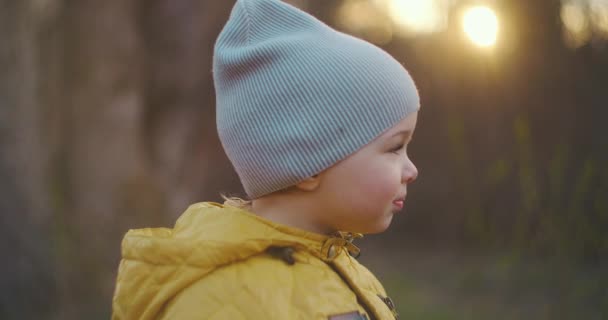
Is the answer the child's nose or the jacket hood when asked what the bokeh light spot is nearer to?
the child's nose

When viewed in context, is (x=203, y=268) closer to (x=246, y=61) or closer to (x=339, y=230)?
(x=339, y=230)

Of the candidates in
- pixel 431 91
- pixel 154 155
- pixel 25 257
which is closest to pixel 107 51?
pixel 154 155

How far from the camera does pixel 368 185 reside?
1.74m

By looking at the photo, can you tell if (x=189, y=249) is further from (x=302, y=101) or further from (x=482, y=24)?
(x=482, y=24)

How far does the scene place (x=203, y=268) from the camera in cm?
163

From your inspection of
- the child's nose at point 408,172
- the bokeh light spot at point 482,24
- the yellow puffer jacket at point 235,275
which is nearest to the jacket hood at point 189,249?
the yellow puffer jacket at point 235,275

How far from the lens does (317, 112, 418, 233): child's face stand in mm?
1743

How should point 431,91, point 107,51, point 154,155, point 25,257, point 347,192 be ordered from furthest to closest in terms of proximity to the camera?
point 431,91 < point 154,155 < point 107,51 < point 25,257 < point 347,192

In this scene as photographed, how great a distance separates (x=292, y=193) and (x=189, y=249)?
12.2 inches

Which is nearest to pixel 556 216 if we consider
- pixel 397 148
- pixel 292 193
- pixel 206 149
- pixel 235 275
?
pixel 397 148

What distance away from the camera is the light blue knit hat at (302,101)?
5.78 feet

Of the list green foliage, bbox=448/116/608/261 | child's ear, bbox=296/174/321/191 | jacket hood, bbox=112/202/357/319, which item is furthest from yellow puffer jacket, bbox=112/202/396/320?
green foliage, bbox=448/116/608/261

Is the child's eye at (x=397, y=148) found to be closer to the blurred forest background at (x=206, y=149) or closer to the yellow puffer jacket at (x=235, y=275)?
the yellow puffer jacket at (x=235, y=275)

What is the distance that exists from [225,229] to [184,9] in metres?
4.90
